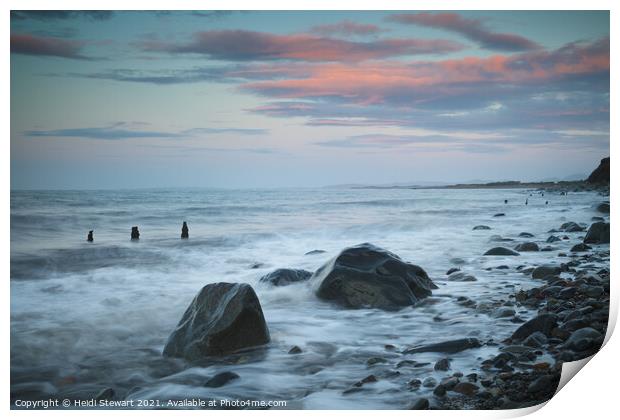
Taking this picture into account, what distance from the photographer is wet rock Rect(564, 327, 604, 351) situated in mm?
3896

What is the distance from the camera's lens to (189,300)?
18.3ft

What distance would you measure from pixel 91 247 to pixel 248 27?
13.8 feet

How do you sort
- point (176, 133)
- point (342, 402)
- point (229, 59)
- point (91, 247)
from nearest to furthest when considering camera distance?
point (342, 402) → point (229, 59) → point (176, 133) → point (91, 247)

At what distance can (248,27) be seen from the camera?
16.9 ft

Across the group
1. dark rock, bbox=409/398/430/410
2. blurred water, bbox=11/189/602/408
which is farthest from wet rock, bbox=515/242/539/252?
dark rock, bbox=409/398/430/410

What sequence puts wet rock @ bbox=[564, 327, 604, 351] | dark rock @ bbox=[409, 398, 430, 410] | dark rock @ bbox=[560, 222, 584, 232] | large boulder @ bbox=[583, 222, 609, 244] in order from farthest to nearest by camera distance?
dark rock @ bbox=[560, 222, 584, 232] < large boulder @ bbox=[583, 222, 609, 244] < wet rock @ bbox=[564, 327, 604, 351] < dark rock @ bbox=[409, 398, 430, 410]

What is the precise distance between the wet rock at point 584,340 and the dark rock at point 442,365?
0.96 metres

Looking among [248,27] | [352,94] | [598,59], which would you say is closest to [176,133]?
[248,27]

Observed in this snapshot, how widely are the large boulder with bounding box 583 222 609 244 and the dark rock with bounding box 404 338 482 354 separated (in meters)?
4.25

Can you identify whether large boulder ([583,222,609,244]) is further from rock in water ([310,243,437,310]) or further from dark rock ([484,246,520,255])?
rock in water ([310,243,437,310])

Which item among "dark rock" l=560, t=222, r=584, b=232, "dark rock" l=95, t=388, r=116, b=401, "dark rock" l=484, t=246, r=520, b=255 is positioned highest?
"dark rock" l=560, t=222, r=584, b=232

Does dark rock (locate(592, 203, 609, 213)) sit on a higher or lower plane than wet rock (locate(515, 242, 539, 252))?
higher

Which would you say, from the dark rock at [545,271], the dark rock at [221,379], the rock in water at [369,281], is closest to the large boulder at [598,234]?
the dark rock at [545,271]
